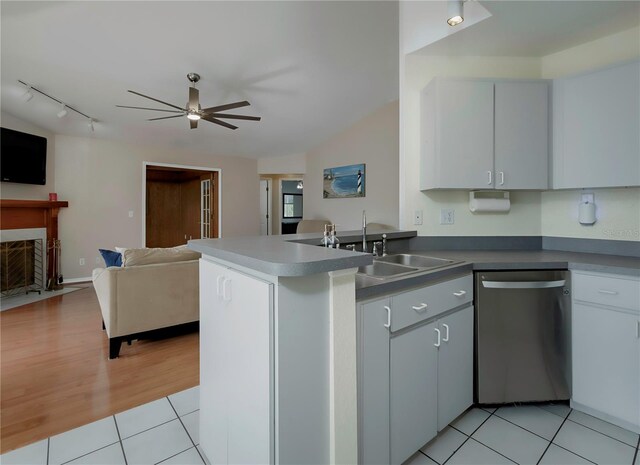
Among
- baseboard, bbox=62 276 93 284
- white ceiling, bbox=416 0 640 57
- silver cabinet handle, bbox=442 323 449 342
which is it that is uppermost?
white ceiling, bbox=416 0 640 57

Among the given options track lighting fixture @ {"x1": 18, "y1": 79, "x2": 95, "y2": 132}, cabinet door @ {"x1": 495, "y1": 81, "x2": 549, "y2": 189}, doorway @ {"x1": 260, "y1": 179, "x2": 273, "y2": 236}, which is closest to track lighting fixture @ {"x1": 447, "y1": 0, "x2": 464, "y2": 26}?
cabinet door @ {"x1": 495, "y1": 81, "x2": 549, "y2": 189}

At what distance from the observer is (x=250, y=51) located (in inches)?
134

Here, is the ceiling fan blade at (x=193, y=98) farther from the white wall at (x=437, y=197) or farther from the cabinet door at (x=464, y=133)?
the cabinet door at (x=464, y=133)

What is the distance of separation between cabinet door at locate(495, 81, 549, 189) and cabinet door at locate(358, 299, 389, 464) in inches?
57.2

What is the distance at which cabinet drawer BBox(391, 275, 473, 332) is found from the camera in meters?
1.25

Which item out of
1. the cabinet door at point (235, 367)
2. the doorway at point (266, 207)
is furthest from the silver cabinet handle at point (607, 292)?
the doorway at point (266, 207)

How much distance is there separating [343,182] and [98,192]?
4.26 meters

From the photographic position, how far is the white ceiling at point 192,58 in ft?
9.25

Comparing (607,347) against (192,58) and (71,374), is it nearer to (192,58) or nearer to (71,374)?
(71,374)

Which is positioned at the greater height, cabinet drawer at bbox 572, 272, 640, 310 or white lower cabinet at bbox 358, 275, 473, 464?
cabinet drawer at bbox 572, 272, 640, 310

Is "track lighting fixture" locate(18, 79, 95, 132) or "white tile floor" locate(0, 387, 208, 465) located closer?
"white tile floor" locate(0, 387, 208, 465)

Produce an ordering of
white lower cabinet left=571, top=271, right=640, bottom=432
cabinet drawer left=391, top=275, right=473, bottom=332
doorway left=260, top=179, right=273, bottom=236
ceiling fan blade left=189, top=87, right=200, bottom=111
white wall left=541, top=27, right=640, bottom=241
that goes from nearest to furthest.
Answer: cabinet drawer left=391, top=275, right=473, bottom=332 → white lower cabinet left=571, top=271, right=640, bottom=432 → white wall left=541, top=27, right=640, bottom=241 → ceiling fan blade left=189, top=87, right=200, bottom=111 → doorway left=260, top=179, right=273, bottom=236

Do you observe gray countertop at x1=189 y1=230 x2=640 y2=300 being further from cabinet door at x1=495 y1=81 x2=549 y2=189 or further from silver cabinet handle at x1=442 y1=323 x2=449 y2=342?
cabinet door at x1=495 y1=81 x2=549 y2=189

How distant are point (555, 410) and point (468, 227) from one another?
1196 mm
